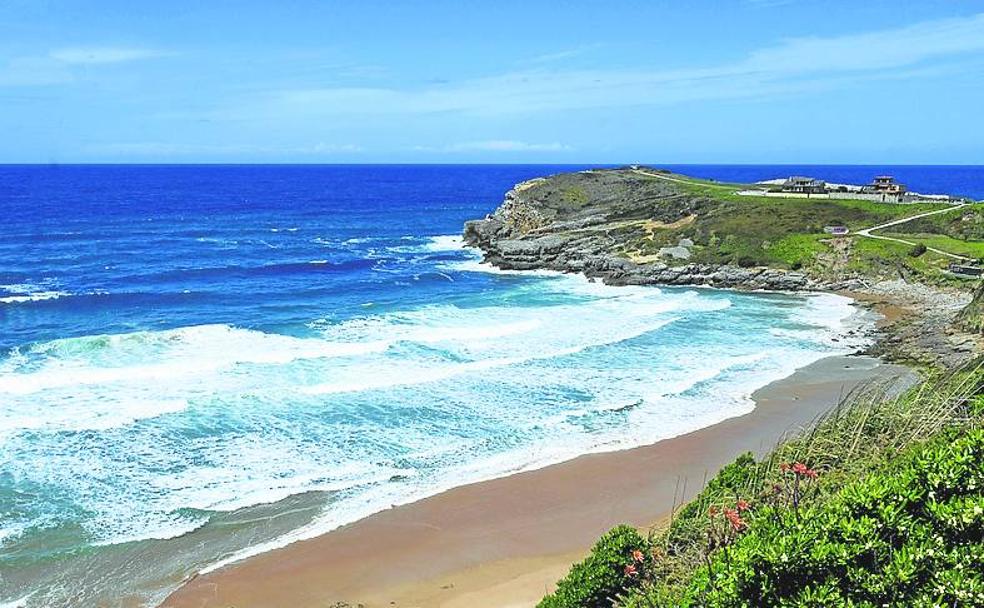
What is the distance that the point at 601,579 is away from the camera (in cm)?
1513

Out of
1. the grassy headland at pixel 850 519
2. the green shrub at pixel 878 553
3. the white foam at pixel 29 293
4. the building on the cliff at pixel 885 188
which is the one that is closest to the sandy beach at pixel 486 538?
the grassy headland at pixel 850 519

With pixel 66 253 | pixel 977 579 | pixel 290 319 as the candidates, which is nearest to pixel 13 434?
pixel 290 319

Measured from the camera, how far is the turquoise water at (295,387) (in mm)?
21297

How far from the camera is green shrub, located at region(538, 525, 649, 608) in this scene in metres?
15.0

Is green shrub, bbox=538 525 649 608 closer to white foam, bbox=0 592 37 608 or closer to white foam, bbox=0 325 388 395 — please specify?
white foam, bbox=0 592 37 608

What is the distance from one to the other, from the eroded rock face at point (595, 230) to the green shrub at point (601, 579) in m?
43.9

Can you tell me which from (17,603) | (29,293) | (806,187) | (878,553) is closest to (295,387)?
(17,603)

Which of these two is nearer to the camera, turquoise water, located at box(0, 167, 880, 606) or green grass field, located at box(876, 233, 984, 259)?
turquoise water, located at box(0, 167, 880, 606)

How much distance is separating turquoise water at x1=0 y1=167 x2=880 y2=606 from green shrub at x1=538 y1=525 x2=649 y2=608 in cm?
834

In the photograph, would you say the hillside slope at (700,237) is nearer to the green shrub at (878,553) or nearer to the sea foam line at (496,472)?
the sea foam line at (496,472)

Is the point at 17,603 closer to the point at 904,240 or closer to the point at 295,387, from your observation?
the point at 295,387

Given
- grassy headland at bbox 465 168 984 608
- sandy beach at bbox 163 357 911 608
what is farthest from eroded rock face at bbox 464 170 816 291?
sandy beach at bbox 163 357 911 608

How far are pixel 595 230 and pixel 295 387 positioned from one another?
1798 inches

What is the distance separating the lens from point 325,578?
19.0 meters
